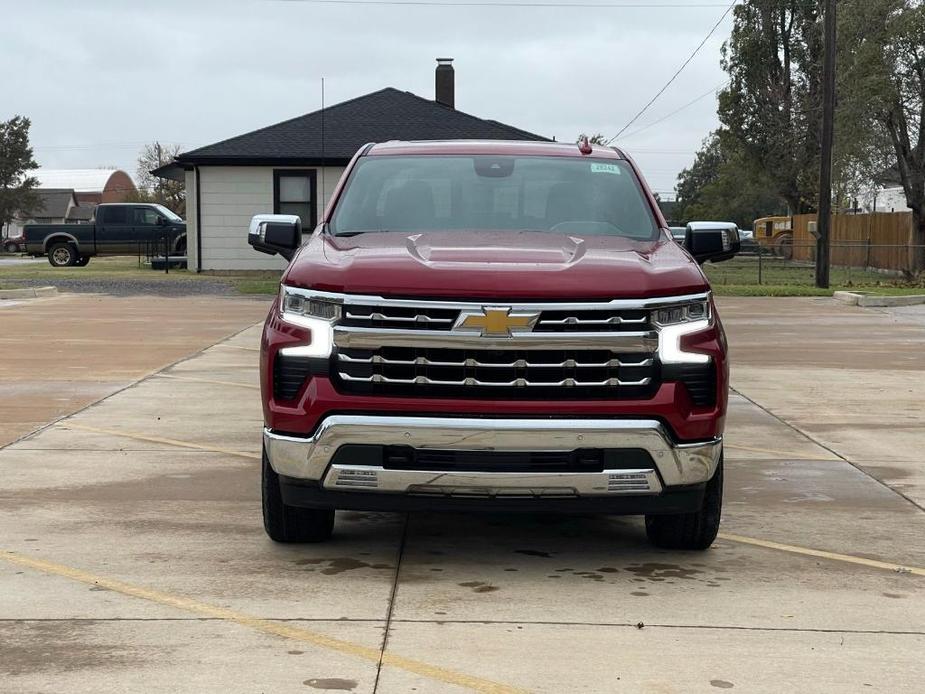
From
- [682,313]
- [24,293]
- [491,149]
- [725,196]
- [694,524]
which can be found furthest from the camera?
[725,196]

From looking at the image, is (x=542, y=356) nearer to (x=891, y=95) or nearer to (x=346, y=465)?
(x=346, y=465)

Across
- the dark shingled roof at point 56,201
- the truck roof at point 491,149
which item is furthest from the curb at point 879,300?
the dark shingled roof at point 56,201

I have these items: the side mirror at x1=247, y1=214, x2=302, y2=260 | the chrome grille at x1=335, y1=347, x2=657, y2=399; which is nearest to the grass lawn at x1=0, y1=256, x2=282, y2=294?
the side mirror at x1=247, y1=214, x2=302, y2=260

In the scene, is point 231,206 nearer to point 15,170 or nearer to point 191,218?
point 191,218

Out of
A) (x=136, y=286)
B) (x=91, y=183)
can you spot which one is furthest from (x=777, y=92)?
(x=91, y=183)

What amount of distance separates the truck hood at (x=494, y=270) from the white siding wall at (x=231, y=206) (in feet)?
93.6

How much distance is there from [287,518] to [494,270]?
63.4 inches

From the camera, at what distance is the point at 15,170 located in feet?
285

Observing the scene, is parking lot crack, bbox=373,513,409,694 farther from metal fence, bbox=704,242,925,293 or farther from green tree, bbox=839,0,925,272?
green tree, bbox=839,0,925,272

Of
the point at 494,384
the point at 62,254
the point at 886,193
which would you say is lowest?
the point at 62,254

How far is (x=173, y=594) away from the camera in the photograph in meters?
5.59

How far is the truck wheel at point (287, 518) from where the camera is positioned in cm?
630

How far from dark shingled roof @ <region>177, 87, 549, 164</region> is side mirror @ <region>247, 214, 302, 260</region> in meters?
26.9

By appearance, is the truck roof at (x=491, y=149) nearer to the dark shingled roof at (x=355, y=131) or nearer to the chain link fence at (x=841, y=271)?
the chain link fence at (x=841, y=271)
